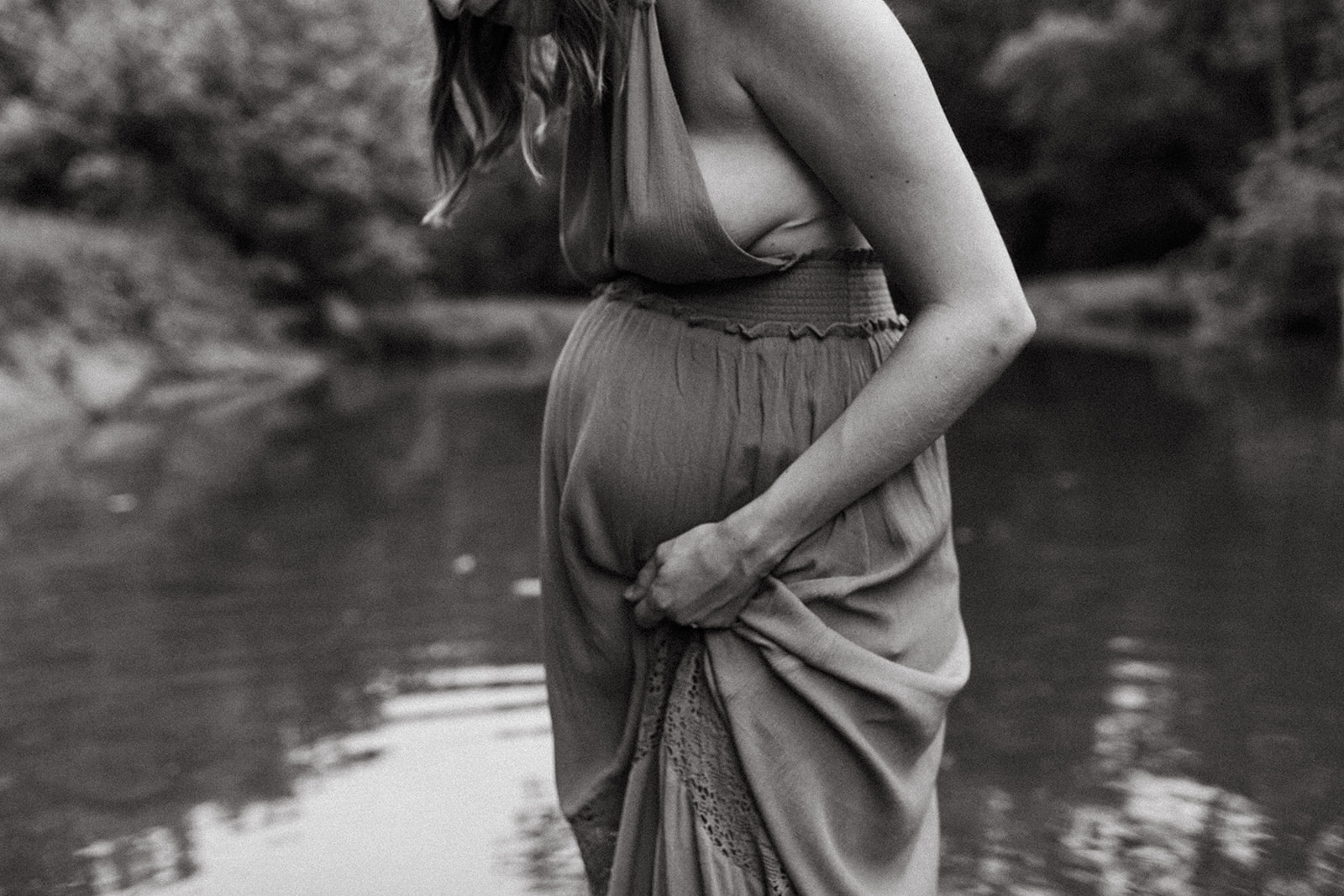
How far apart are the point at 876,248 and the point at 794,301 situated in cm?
12

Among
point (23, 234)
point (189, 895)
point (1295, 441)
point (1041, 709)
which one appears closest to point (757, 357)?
point (189, 895)

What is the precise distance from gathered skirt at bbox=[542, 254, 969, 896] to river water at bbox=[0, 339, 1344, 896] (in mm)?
1517

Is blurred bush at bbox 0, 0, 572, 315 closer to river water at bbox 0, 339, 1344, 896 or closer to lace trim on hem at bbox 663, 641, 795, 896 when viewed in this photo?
river water at bbox 0, 339, 1344, 896

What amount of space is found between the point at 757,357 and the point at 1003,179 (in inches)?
A: 1371

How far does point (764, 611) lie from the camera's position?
66.3 inches

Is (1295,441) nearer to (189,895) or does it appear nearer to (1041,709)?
(1041,709)

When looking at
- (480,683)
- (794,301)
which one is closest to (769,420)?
(794,301)

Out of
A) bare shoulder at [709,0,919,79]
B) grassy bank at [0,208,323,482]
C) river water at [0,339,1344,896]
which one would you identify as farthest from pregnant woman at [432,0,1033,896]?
grassy bank at [0,208,323,482]

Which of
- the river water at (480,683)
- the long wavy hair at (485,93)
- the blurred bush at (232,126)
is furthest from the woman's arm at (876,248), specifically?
the blurred bush at (232,126)

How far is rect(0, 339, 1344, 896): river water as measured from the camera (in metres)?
3.40

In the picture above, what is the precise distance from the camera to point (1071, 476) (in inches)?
347

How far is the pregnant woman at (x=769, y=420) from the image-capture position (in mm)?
1615

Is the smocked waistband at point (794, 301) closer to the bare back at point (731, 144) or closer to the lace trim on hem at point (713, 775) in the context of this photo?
the bare back at point (731, 144)

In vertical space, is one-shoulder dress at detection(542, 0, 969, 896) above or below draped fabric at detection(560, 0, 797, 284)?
below
